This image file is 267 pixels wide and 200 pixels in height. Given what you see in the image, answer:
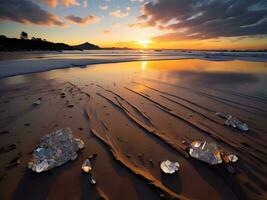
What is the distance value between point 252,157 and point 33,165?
3.42 m

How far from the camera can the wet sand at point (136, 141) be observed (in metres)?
2.02

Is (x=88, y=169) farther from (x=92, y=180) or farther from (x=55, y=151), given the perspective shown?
(x=55, y=151)

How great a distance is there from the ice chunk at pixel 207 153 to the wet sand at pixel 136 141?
0.09m

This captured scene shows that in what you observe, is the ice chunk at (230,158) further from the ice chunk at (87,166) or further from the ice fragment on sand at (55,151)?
the ice fragment on sand at (55,151)

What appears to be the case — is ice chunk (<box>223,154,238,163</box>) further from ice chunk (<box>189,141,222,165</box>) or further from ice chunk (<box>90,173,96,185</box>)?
ice chunk (<box>90,173,96,185</box>)

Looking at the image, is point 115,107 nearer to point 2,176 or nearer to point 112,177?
point 112,177


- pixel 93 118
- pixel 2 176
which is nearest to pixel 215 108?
pixel 93 118

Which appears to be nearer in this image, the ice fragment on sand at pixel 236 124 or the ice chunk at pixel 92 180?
the ice chunk at pixel 92 180

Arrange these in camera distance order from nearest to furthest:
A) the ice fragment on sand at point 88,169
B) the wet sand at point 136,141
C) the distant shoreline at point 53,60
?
1. the wet sand at point 136,141
2. the ice fragment on sand at point 88,169
3. the distant shoreline at point 53,60

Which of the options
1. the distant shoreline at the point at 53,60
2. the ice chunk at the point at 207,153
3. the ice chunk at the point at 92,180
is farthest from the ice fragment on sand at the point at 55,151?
the distant shoreline at the point at 53,60

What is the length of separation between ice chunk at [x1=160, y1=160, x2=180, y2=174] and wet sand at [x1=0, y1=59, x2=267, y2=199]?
7 cm

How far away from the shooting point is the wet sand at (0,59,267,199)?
2.02m

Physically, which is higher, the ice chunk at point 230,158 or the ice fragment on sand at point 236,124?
the ice chunk at point 230,158

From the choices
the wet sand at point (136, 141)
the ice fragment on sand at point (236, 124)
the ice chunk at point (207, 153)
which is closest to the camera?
the wet sand at point (136, 141)
